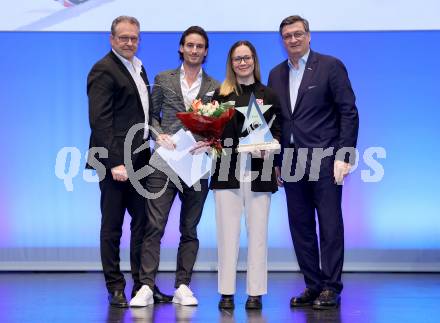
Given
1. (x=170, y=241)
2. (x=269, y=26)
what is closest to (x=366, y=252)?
(x=170, y=241)

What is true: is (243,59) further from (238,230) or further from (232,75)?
(238,230)

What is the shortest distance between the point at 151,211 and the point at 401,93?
2.52 meters

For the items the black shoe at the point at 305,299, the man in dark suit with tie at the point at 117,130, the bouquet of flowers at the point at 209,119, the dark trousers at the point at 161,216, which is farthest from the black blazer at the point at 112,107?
the black shoe at the point at 305,299

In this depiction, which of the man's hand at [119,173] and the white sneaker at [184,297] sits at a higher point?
the man's hand at [119,173]

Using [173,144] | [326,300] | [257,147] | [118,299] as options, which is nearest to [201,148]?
[173,144]

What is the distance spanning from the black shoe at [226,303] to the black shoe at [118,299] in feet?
1.70

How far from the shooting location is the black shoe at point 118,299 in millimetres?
4137

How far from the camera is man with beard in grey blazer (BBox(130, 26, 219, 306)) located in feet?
13.8

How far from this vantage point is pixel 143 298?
13.5ft

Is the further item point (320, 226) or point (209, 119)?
point (320, 226)

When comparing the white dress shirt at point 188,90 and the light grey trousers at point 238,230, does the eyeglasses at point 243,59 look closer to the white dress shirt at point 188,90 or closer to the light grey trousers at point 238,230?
the white dress shirt at point 188,90

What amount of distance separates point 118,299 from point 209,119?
1138 millimetres

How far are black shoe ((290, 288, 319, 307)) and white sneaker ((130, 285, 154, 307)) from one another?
77 centimetres

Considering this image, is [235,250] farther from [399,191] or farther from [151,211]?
[399,191]
